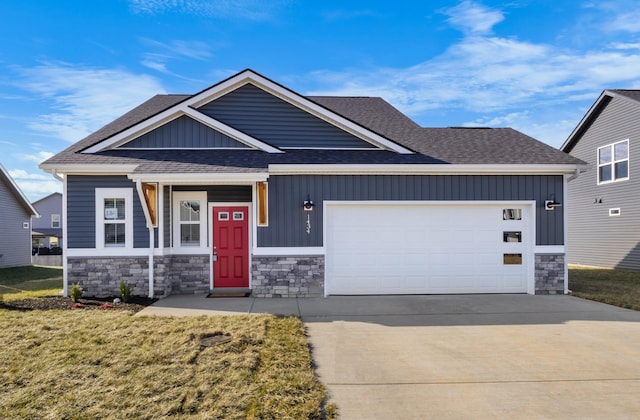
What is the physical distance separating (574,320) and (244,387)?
617 centimetres

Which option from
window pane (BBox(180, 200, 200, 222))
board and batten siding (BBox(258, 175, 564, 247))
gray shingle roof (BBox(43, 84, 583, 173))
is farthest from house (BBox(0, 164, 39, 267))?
board and batten siding (BBox(258, 175, 564, 247))

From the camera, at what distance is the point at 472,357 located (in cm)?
496

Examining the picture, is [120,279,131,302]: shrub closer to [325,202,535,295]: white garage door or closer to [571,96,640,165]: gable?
[325,202,535,295]: white garage door

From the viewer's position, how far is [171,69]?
1327 centimetres

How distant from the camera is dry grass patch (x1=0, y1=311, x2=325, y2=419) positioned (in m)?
3.53

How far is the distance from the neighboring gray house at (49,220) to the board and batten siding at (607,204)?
46.5 meters

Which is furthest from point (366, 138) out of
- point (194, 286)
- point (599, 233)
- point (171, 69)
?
point (599, 233)

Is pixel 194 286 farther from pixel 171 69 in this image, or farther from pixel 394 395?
pixel 171 69

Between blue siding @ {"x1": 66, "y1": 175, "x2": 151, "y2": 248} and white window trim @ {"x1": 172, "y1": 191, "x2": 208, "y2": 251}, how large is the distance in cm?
78

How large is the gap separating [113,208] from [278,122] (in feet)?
15.2

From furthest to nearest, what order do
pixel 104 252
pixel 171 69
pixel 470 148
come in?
pixel 171 69, pixel 470 148, pixel 104 252

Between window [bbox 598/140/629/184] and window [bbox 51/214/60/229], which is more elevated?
window [bbox 598/140/629/184]

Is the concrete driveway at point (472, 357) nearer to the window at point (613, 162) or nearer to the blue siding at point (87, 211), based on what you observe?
the blue siding at point (87, 211)

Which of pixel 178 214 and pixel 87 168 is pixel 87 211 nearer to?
pixel 87 168
